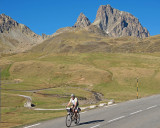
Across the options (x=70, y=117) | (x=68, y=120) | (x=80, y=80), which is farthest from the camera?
(x=80, y=80)

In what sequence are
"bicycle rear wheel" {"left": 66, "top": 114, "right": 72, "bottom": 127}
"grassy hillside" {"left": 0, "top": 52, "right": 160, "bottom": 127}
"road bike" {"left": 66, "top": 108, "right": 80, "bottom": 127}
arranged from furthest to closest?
"grassy hillside" {"left": 0, "top": 52, "right": 160, "bottom": 127}, "road bike" {"left": 66, "top": 108, "right": 80, "bottom": 127}, "bicycle rear wheel" {"left": 66, "top": 114, "right": 72, "bottom": 127}

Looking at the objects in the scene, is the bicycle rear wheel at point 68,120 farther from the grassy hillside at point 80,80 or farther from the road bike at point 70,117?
the grassy hillside at point 80,80

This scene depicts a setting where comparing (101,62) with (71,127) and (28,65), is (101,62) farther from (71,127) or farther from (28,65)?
(71,127)

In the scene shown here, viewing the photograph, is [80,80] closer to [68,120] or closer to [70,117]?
[70,117]

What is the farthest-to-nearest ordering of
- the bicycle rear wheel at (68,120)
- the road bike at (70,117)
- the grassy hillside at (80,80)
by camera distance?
the grassy hillside at (80,80) → the road bike at (70,117) → the bicycle rear wheel at (68,120)

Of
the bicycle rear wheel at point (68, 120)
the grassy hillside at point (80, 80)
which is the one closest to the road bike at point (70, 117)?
the bicycle rear wheel at point (68, 120)

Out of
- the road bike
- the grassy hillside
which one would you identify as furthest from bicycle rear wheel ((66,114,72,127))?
the grassy hillside

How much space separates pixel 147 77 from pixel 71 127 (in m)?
82.2

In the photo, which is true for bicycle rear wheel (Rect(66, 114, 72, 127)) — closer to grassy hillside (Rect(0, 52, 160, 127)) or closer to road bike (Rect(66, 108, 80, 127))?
road bike (Rect(66, 108, 80, 127))

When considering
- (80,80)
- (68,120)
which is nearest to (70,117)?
(68,120)

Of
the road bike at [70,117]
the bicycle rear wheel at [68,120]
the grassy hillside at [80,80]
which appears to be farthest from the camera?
the grassy hillside at [80,80]

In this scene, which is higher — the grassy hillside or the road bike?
the grassy hillside

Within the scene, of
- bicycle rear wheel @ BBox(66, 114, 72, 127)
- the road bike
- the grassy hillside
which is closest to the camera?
bicycle rear wheel @ BBox(66, 114, 72, 127)

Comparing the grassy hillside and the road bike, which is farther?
the grassy hillside
